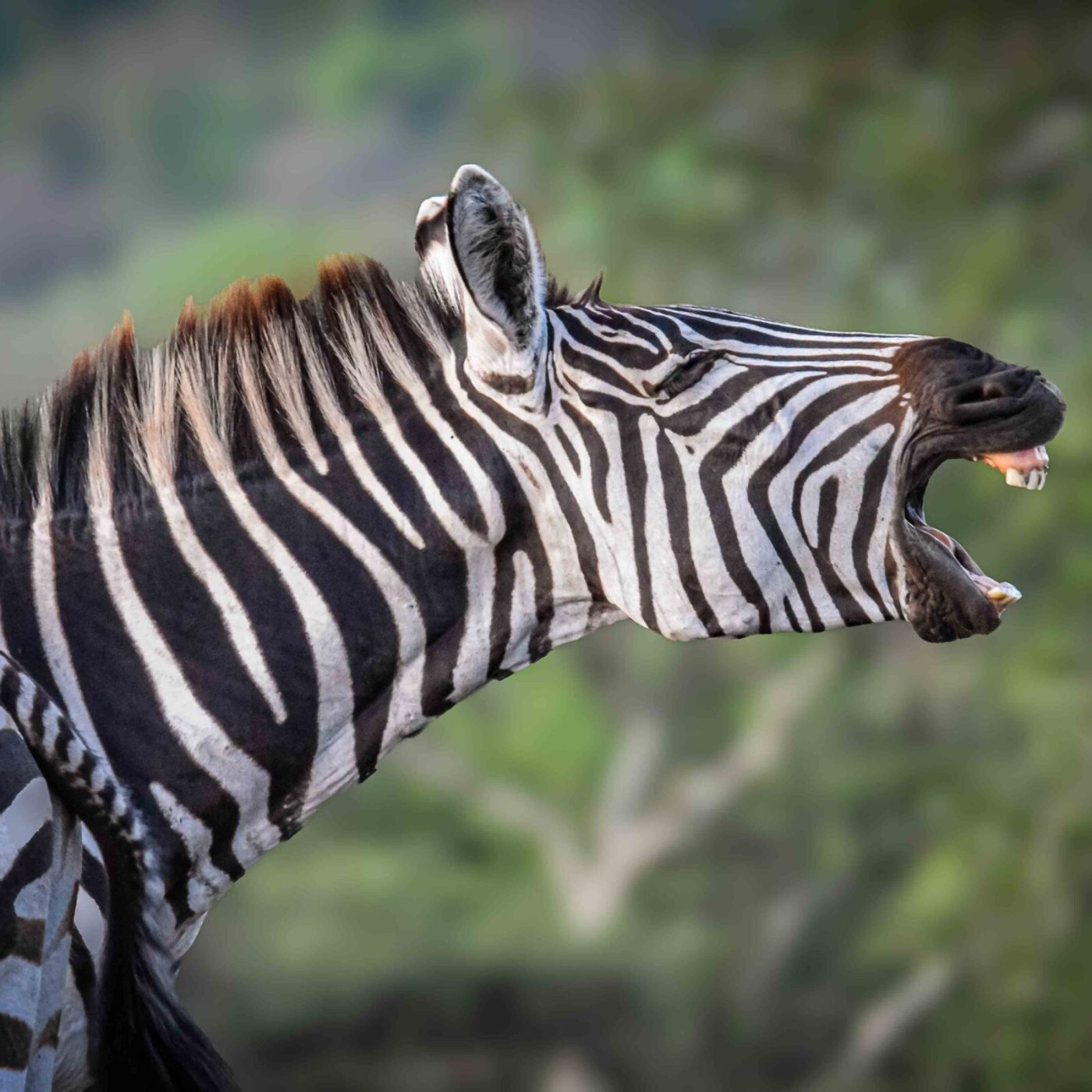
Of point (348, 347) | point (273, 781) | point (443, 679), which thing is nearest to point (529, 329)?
point (348, 347)

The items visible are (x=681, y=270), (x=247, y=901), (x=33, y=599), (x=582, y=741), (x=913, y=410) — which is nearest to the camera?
(x=33, y=599)

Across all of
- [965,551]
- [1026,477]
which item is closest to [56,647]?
[965,551]

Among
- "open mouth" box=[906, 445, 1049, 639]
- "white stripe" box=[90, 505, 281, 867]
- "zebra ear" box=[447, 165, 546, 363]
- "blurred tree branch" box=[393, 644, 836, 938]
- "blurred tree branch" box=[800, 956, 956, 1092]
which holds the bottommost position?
"blurred tree branch" box=[800, 956, 956, 1092]

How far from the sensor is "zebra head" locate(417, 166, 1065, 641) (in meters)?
2.05

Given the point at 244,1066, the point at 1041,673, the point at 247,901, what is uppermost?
the point at 1041,673

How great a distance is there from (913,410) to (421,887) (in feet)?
18.4

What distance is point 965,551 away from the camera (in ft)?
6.75

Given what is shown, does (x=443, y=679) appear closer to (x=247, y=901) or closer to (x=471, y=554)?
(x=471, y=554)

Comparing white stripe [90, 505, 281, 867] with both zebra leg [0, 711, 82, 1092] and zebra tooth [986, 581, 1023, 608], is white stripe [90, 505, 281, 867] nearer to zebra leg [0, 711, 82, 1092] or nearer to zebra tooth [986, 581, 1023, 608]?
zebra leg [0, 711, 82, 1092]

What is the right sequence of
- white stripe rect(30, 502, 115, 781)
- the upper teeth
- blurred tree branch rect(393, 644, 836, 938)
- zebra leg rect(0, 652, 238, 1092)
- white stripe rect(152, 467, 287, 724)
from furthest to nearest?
blurred tree branch rect(393, 644, 836, 938)
the upper teeth
white stripe rect(152, 467, 287, 724)
white stripe rect(30, 502, 115, 781)
zebra leg rect(0, 652, 238, 1092)

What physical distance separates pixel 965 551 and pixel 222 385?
4.13ft

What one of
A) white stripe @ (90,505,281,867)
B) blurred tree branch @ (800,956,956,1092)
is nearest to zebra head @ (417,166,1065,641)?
white stripe @ (90,505,281,867)

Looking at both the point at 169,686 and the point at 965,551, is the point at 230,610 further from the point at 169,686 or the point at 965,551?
the point at 965,551

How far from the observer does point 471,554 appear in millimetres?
2074
